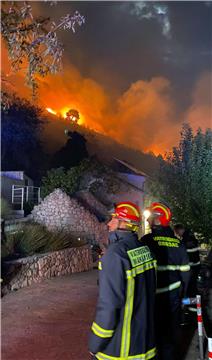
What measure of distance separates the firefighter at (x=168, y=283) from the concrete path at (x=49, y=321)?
1.29 meters

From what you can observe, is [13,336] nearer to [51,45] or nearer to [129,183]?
[51,45]

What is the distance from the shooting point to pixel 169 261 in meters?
3.86

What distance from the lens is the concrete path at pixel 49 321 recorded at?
486 cm

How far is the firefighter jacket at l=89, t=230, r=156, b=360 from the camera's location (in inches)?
98.5

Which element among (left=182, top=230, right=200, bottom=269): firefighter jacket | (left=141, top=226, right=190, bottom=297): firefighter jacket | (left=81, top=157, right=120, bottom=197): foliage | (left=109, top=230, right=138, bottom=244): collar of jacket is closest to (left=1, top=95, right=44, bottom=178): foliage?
(left=81, top=157, right=120, bottom=197): foliage

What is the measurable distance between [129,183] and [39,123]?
8399 millimetres

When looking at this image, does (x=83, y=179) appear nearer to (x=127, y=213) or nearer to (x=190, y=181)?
(x=190, y=181)

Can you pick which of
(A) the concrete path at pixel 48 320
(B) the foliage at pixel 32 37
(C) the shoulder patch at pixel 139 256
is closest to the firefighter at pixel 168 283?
(C) the shoulder patch at pixel 139 256

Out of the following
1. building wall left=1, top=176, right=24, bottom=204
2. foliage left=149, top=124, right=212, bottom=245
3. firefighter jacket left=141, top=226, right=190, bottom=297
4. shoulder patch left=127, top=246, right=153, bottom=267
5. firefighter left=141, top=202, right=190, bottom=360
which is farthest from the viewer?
building wall left=1, top=176, right=24, bottom=204

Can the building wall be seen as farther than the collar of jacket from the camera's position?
Yes

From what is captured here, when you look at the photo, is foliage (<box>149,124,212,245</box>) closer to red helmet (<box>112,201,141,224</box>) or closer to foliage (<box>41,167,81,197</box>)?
foliage (<box>41,167,81,197</box>)

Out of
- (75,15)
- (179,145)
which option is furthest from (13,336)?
(179,145)

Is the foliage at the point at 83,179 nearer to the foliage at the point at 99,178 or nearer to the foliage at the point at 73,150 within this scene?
the foliage at the point at 99,178

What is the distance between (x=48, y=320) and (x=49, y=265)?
378 cm
